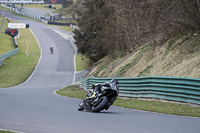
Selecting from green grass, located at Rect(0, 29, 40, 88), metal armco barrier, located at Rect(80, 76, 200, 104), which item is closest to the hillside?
metal armco barrier, located at Rect(80, 76, 200, 104)

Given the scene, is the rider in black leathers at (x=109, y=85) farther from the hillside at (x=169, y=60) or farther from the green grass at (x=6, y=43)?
the green grass at (x=6, y=43)

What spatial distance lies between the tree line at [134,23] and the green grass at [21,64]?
28.3ft

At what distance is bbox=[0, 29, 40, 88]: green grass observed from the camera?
48600mm

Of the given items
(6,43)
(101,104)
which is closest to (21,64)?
(6,43)

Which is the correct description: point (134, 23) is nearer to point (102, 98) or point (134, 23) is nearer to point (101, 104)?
point (102, 98)

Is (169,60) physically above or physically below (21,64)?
above

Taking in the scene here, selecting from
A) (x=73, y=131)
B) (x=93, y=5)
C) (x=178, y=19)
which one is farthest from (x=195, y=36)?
(x=93, y=5)

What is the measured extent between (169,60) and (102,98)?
381 inches

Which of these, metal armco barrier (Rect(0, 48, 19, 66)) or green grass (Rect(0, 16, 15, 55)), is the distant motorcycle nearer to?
metal armco barrier (Rect(0, 48, 19, 66))

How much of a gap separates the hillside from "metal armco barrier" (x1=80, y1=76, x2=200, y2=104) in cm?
106

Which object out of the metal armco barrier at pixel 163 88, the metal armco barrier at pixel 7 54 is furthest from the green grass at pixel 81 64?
the metal armco barrier at pixel 163 88

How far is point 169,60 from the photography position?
22375mm

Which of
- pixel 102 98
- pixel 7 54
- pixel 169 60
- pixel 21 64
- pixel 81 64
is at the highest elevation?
pixel 169 60

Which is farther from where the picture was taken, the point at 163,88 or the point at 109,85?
the point at 163,88
